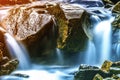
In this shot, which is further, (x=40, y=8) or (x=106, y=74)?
(x=40, y=8)

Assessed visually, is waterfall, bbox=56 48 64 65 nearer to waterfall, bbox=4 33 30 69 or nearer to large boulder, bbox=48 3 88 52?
large boulder, bbox=48 3 88 52

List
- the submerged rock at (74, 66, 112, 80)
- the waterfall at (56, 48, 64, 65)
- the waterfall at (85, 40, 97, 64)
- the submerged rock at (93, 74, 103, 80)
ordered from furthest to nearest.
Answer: the waterfall at (85, 40, 97, 64) < the waterfall at (56, 48, 64, 65) < the submerged rock at (74, 66, 112, 80) < the submerged rock at (93, 74, 103, 80)

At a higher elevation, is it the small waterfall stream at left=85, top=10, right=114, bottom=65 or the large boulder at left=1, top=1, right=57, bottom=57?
the large boulder at left=1, top=1, right=57, bottom=57

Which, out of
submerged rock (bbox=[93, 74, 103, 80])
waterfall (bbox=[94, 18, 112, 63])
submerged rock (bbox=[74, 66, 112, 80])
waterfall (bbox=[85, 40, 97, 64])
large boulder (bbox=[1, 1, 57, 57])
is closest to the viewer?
submerged rock (bbox=[93, 74, 103, 80])

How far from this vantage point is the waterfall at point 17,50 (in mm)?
8992

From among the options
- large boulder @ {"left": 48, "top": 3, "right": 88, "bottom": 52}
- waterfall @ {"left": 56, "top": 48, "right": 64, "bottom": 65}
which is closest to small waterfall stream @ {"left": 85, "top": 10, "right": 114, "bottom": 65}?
large boulder @ {"left": 48, "top": 3, "right": 88, "bottom": 52}

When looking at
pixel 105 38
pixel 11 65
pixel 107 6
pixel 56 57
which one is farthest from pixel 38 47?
pixel 107 6

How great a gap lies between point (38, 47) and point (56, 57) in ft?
1.88

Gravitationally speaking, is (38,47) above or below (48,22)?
below

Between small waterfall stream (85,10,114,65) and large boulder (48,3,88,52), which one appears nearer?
large boulder (48,3,88,52)

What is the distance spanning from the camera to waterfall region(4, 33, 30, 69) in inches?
354

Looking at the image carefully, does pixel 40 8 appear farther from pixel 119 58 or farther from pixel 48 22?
pixel 119 58

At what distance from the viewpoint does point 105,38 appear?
10102 mm

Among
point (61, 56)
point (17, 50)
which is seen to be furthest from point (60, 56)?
point (17, 50)
